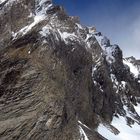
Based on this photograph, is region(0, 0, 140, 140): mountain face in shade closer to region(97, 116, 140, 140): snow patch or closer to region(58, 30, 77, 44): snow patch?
region(58, 30, 77, 44): snow patch

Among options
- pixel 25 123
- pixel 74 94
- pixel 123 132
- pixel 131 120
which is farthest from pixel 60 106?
pixel 131 120

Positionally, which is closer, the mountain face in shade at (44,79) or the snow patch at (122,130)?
the mountain face in shade at (44,79)

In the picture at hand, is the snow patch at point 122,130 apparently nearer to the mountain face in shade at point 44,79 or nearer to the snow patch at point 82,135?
the mountain face in shade at point 44,79

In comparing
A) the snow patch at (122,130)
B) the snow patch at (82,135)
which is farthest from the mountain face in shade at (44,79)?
the snow patch at (122,130)

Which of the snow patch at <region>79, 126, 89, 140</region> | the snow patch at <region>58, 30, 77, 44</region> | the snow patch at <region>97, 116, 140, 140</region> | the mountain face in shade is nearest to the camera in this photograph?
the mountain face in shade

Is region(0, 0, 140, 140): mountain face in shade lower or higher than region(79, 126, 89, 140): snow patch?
higher

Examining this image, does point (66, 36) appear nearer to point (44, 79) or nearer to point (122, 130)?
point (44, 79)

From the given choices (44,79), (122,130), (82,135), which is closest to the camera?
(44,79)

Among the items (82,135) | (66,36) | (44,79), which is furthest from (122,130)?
(44,79)

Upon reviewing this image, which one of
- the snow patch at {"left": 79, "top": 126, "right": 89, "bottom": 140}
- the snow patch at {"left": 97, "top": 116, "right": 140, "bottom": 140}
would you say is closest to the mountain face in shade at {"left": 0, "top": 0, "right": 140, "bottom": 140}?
the snow patch at {"left": 79, "top": 126, "right": 89, "bottom": 140}
